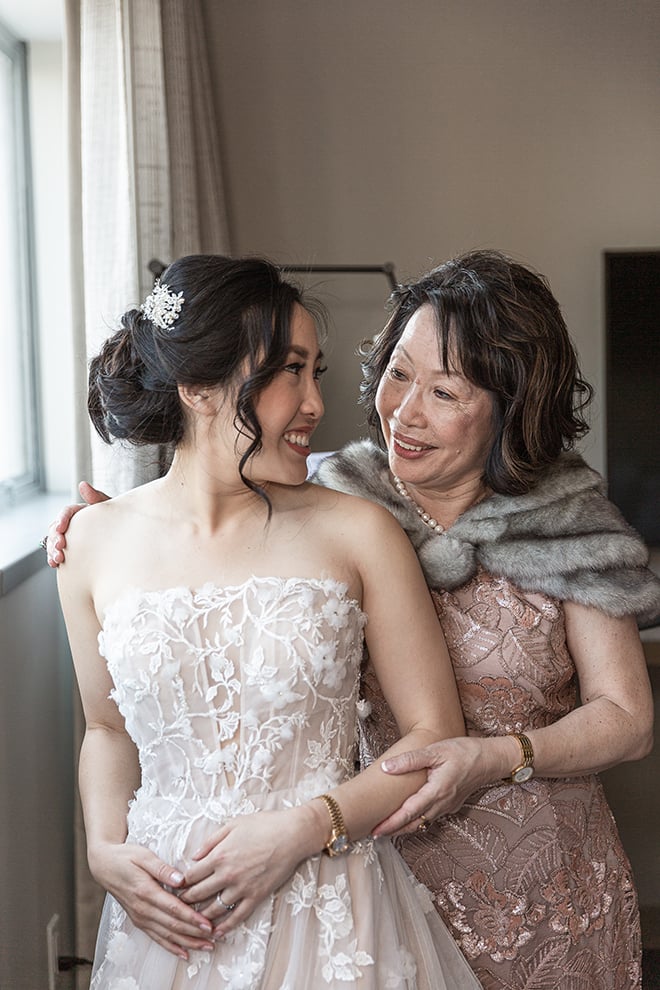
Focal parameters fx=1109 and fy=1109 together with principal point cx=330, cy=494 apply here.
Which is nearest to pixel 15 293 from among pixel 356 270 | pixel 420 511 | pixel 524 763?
pixel 356 270

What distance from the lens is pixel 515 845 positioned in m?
1.62

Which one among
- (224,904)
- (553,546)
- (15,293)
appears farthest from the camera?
(15,293)

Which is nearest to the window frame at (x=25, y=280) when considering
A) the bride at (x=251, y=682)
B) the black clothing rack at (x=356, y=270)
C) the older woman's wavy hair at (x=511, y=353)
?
the black clothing rack at (x=356, y=270)

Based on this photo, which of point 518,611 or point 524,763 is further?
point 518,611

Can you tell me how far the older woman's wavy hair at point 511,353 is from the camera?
1.60 m

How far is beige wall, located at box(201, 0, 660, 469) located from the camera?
3.44 m

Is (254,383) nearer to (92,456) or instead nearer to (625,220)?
(92,456)

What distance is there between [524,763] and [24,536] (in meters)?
1.15

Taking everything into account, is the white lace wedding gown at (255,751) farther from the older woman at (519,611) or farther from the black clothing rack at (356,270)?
the black clothing rack at (356,270)

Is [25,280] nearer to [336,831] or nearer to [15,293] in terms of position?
[15,293]

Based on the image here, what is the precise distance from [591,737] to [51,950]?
1268 millimetres

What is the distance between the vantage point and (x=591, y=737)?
1559 mm

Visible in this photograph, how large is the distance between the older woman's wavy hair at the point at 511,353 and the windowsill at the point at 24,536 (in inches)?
32.6

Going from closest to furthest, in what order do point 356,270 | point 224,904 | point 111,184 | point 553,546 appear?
point 224,904 → point 553,546 → point 111,184 → point 356,270
